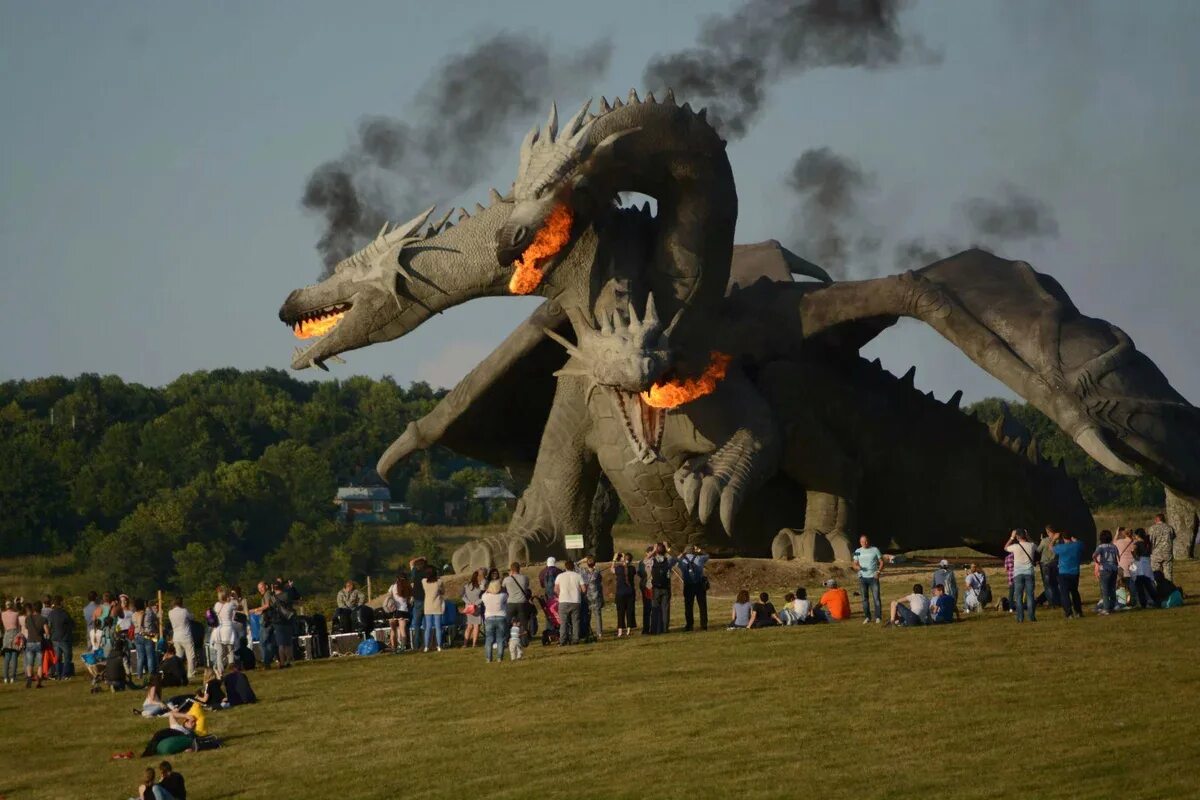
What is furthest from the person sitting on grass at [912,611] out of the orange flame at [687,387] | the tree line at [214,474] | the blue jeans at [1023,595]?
the tree line at [214,474]

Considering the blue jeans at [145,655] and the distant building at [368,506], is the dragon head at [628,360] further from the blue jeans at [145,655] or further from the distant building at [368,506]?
the distant building at [368,506]

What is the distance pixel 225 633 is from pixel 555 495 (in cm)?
924

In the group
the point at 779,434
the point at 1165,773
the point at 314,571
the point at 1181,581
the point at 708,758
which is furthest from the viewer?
the point at 314,571

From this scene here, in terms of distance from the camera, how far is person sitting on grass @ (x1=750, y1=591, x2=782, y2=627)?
28578mm

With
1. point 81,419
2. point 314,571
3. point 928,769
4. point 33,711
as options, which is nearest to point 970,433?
point 33,711

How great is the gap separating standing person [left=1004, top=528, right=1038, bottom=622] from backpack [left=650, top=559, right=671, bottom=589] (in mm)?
4289

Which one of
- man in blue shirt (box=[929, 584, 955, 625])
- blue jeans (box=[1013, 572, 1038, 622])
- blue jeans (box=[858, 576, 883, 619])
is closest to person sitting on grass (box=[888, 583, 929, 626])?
man in blue shirt (box=[929, 584, 955, 625])

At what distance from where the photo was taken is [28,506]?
303 feet

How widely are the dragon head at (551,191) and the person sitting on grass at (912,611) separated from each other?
25.0 feet

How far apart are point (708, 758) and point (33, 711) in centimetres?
1059

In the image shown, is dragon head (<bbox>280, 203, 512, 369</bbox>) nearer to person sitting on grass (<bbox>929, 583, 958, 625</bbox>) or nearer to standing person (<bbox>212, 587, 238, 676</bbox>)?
standing person (<bbox>212, 587, 238, 676</bbox>)

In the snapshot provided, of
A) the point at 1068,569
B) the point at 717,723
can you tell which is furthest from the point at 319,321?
the point at 717,723

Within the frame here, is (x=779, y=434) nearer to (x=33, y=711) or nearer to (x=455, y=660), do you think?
(x=455, y=660)

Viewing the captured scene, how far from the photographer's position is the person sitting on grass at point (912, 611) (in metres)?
27.3
